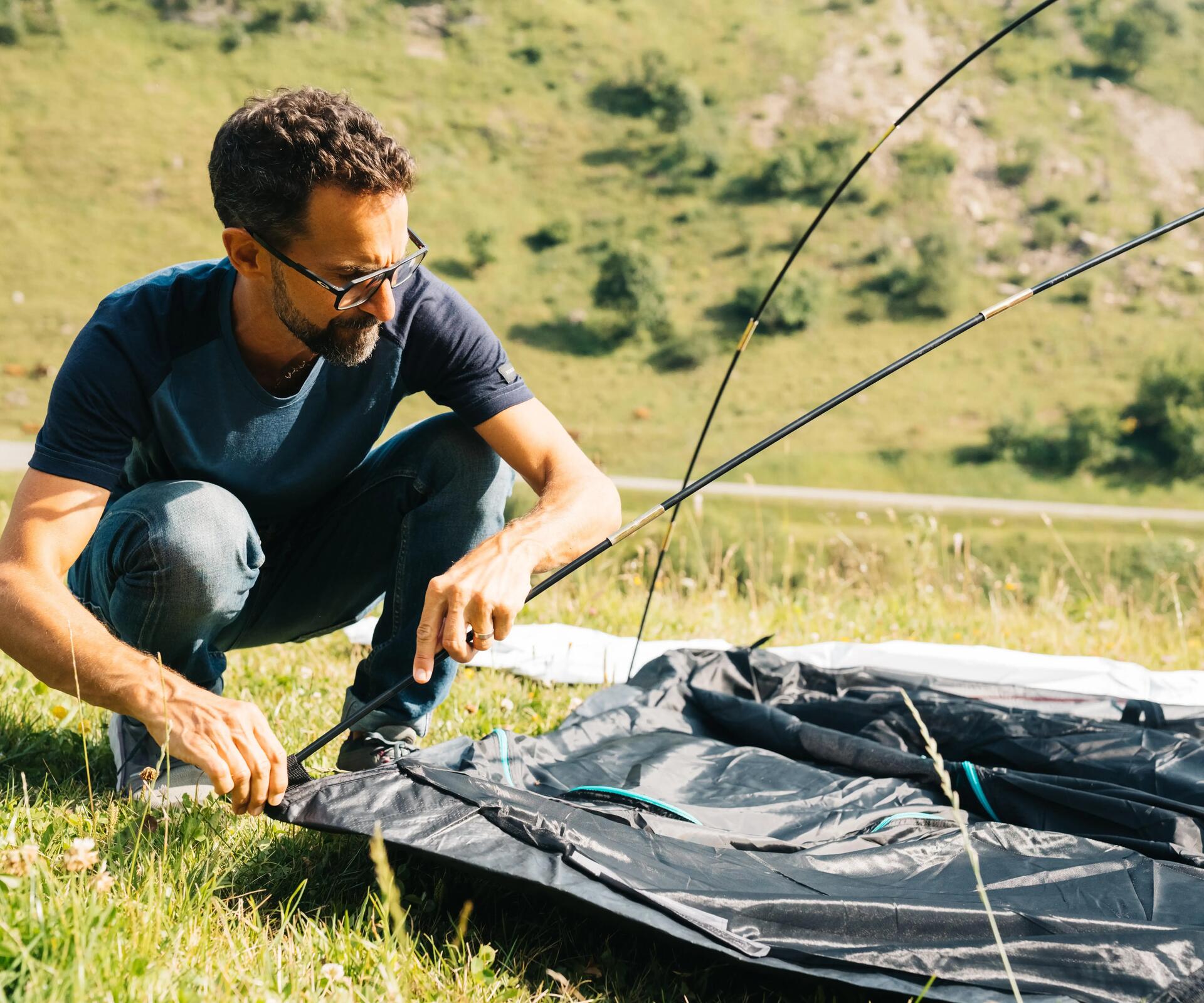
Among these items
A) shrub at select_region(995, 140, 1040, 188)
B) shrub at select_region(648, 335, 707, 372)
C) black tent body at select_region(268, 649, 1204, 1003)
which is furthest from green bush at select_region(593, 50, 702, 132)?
black tent body at select_region(268, 649, 1204, 1003)

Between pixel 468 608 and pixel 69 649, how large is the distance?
1.82 ft

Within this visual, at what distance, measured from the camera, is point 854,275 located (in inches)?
2188

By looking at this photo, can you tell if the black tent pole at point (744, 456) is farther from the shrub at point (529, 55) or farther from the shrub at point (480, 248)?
the shrub at point (529, 55)

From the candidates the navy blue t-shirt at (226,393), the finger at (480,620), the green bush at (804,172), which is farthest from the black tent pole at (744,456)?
the green bush at (804,172)

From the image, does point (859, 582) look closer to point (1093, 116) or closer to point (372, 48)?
point (372, 48)

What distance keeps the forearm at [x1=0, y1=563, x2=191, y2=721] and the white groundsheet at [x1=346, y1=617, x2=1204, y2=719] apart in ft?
4.07

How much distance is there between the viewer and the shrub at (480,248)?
4991 cm

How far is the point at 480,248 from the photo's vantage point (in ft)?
164

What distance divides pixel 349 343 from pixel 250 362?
0.23 metres

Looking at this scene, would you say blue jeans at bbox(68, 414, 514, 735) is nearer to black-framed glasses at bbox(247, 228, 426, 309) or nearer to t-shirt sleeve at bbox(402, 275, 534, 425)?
t-shirt sleeve at bbox(402, 275, 534, 425)

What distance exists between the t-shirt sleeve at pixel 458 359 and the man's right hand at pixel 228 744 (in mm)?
743

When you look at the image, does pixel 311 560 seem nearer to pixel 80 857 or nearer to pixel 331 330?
pixel 331 330

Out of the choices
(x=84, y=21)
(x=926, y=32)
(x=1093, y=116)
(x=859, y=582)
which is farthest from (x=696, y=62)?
(x=859, y=582)

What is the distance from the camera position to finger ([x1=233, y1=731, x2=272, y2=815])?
142 cm
